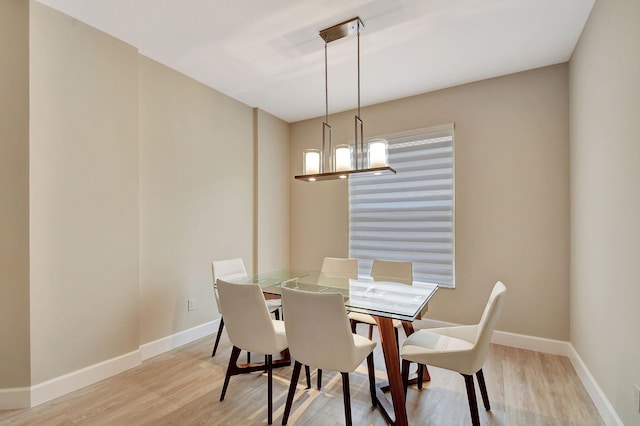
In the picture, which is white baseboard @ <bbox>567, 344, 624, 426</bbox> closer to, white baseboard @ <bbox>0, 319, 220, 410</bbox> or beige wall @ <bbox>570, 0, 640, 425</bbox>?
beige wall @ <bbox>570, 0, 640, 425</bbox>

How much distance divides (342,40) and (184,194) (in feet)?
6.96

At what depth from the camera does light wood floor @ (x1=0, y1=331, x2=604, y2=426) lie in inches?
75.6

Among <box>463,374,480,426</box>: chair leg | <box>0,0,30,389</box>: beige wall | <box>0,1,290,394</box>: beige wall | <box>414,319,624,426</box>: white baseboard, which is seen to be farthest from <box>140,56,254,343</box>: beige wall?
<box>463,374,480,426</box>: chair leg

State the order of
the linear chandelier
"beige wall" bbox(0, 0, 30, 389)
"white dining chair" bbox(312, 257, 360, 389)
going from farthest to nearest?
"white dining chair" bbox(312, 257, 360, 389), the linear chandelier, "beige wall" bbox(0, 0, 30, 389)

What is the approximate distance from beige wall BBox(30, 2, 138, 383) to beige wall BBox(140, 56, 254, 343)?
169 mm

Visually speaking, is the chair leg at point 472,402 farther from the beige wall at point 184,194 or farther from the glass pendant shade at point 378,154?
the beige wall at point 184,194

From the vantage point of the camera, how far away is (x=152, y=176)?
2887 millimetres

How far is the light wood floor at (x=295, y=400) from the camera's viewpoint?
6.30 feet

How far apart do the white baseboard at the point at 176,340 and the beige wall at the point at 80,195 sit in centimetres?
16

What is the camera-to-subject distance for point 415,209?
3.56m

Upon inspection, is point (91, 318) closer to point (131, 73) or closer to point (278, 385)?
point (278, 385)

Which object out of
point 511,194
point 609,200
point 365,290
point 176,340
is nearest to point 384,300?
point 365,290

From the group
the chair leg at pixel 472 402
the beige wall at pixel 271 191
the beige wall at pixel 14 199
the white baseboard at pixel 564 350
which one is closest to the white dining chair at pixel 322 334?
the chair leg at pixel 472 402

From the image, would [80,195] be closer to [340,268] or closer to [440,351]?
[340,268]
